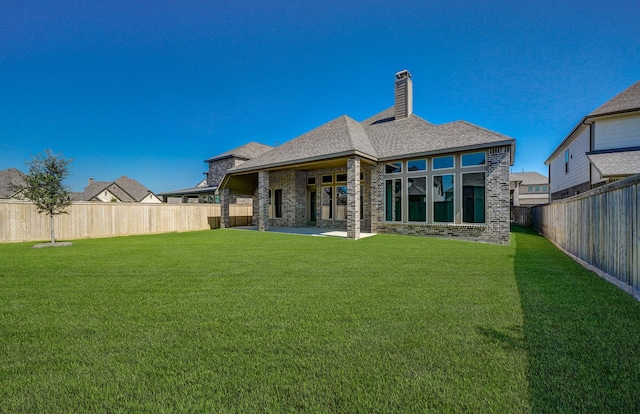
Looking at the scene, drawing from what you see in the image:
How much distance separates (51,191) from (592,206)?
1700 cm

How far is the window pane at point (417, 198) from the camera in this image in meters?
11.8

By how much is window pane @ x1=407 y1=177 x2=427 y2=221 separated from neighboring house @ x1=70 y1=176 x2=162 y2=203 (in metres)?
44.1

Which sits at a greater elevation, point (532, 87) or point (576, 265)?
point (532, 87)

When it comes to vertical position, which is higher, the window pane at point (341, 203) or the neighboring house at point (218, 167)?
the neighboring house at point (218, 167)

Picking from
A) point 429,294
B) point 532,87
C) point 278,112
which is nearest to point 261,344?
point 429,294

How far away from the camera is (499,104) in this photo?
14688 millimetres

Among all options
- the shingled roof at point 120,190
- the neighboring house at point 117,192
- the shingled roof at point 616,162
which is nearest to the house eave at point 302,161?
the shingled roof at point 616,162

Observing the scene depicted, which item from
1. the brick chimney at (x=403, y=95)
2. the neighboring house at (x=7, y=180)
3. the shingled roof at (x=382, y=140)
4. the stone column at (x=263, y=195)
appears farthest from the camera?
the neighboring house at (x=7, y=180)

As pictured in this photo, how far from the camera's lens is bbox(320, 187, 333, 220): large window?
1616cm

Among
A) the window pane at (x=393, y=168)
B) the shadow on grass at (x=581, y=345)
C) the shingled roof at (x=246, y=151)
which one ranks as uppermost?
the shingled roof at (x=246, y=151)

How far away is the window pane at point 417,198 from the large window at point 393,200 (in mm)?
474

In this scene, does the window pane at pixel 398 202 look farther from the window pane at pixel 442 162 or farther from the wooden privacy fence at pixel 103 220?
the wooden privacy fence at pixel 103 220

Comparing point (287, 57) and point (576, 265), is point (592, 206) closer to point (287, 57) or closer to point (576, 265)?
point (576, 265)

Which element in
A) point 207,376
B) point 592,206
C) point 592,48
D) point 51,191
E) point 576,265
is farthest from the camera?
point 51,191
